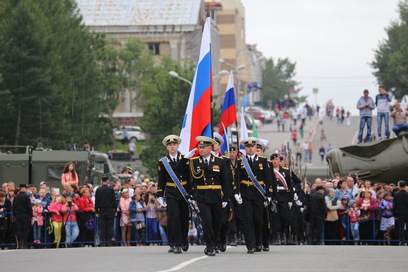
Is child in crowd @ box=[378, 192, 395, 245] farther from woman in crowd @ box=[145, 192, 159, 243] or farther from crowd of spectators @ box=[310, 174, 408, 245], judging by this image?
woman in crowd @ box=[145, 192, 159, 243]

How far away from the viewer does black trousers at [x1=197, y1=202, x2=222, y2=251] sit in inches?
775

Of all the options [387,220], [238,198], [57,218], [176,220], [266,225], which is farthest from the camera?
[57,218]

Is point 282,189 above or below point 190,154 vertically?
below

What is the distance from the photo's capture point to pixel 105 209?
27344 millimetres

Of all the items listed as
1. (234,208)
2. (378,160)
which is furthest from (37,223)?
(378,160)

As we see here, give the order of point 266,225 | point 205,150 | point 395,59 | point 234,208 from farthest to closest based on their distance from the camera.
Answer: point 395,59
point 234,208
point 266,225
point 205,150

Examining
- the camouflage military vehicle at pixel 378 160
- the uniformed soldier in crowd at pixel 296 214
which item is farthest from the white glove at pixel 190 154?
the camouflage military vehicle at pixel 378 160

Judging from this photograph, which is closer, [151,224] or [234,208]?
[234,208]

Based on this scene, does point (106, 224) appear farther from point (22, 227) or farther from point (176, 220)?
point (176, 220)

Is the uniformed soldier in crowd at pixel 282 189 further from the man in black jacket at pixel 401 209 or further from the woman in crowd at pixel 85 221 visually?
the woman in crowd at pixel 85 221

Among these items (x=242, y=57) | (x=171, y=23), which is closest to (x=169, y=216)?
(x=171, y=23)

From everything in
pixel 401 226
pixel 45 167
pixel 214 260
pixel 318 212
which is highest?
pixel 45 167

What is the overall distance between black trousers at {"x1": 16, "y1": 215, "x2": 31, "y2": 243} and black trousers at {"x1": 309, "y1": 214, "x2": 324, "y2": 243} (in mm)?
6451

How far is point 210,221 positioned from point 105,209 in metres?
7.88
